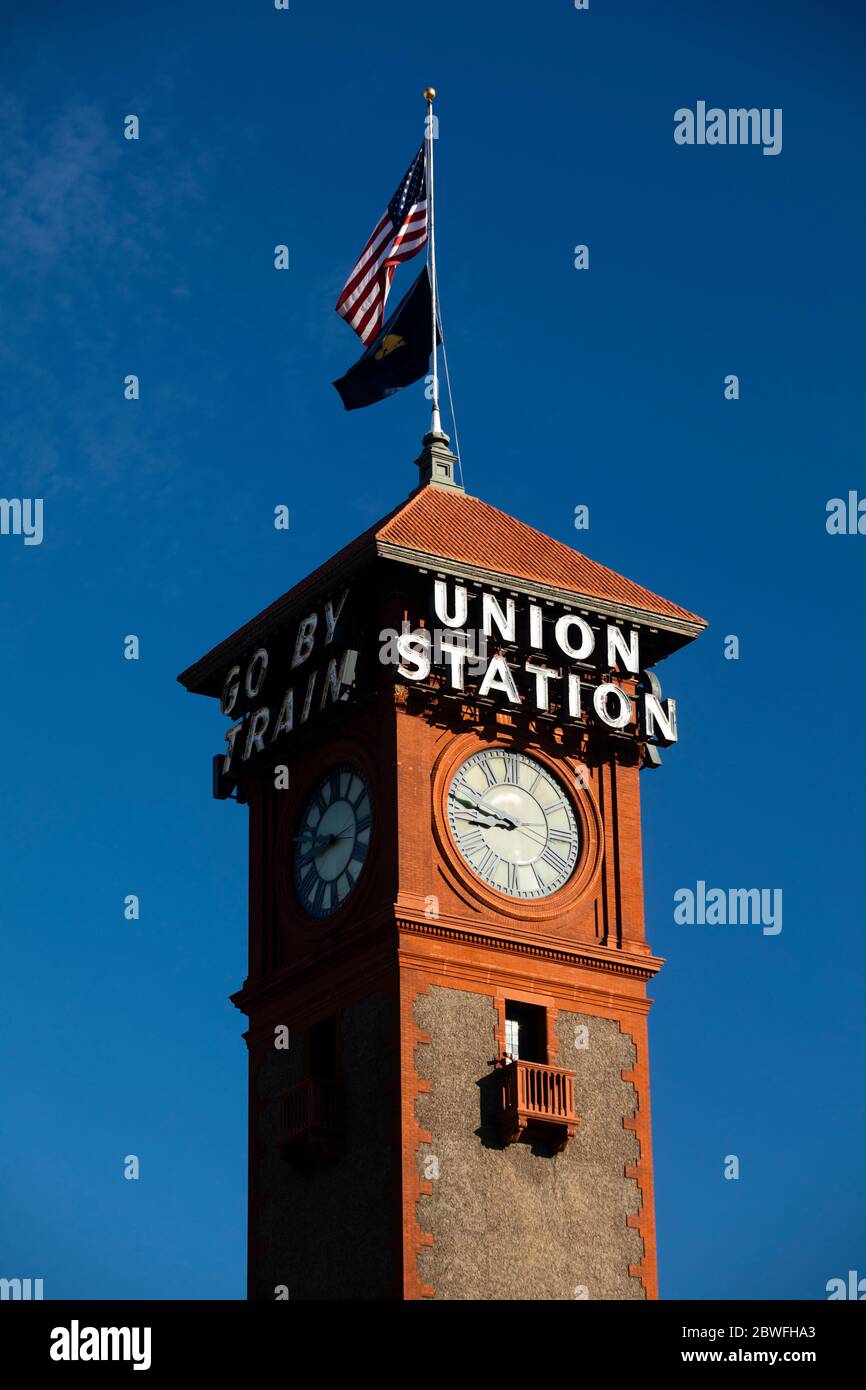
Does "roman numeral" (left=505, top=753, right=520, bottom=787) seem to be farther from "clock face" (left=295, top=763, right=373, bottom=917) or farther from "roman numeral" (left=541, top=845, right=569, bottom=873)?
"clock face" (left=295, top=763, right=373, bottom=917)

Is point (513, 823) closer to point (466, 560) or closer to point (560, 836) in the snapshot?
point (560, 836)

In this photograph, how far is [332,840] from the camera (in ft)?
297

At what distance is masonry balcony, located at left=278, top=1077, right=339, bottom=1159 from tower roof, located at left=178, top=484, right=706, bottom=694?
1234 centimetres

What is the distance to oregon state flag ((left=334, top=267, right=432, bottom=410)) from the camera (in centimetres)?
9575

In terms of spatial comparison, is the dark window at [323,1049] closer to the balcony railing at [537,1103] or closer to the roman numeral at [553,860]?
the balcony railing at [537,1103]

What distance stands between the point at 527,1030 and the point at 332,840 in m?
6.91

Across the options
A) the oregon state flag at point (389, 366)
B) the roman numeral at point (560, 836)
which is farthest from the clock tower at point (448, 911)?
the oregon state flag at point (389, 366)

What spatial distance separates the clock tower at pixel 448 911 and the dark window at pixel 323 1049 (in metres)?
0.07

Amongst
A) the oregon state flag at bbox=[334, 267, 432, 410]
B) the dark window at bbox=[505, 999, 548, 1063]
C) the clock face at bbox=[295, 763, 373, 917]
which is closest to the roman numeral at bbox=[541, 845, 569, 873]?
the dark window at bbox=[505, 999, 548, 1063]

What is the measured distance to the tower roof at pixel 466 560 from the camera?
8981 centimetres

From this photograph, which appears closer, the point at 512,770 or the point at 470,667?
the point at 470,667

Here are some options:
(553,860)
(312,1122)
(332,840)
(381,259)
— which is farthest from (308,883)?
(381,259)
